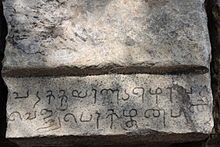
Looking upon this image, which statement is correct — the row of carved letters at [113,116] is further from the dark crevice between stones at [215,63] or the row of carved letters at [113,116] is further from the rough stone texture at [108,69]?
the dark crevice between stones at [215,63]

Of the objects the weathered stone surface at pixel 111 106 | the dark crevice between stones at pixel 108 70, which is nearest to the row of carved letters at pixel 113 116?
the weathered stone surface at pixel 111 106

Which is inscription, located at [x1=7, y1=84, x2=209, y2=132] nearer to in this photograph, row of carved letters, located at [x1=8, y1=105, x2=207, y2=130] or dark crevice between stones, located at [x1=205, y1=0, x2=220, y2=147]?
row of carved letters, located at [x1=8, y1=105, x2=207, y2=130]

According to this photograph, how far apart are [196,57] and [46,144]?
564 millimetres

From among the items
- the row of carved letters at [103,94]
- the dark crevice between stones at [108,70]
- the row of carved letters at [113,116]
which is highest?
the dark crevice between stones at [108,70]

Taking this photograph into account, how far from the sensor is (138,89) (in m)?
1.36

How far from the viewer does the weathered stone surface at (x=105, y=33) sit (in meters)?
1.38

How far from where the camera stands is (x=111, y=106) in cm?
135

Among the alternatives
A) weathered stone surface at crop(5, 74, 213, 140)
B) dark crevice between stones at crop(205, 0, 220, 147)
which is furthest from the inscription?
dark crevice between stones at crop(205, 0, 220, 147)

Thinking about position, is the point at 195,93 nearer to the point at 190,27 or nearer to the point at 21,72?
the point at 190,27

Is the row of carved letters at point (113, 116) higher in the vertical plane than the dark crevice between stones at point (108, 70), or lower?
lower

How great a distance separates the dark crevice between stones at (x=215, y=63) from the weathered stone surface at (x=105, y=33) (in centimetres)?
8

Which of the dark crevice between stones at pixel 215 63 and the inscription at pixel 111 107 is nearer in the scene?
the inscription at pixel 111 107

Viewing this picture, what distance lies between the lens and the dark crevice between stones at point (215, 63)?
147 cm

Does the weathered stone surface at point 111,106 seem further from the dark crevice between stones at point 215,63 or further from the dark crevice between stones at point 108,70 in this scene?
the dark crevice between stones at point 215,63
